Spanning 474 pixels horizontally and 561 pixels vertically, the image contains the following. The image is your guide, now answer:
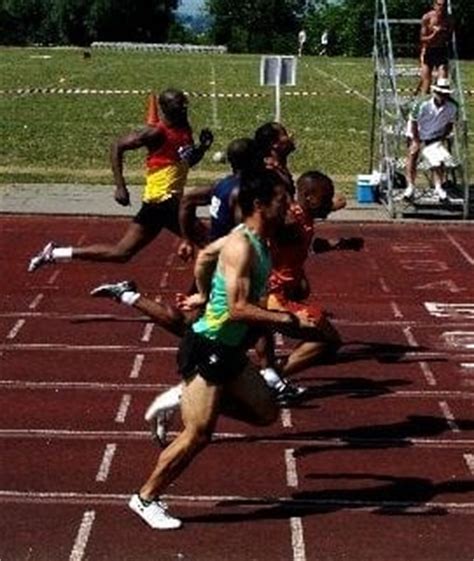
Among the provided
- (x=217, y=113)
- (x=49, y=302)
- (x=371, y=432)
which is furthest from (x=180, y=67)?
(x=371, y=432)

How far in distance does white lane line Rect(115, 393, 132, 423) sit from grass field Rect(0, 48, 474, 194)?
11817 mm

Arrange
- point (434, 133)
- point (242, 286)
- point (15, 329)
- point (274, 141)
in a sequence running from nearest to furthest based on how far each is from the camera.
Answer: point (242, 286) < point (274, 141) < point (15, 329) < point (434, 133)

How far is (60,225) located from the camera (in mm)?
18172

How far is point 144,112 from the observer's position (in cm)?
3441

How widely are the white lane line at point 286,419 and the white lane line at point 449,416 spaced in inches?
39.7

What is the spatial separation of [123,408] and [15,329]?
8.49ft

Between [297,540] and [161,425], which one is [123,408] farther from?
[297,540]

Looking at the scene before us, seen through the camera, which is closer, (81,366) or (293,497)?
(293,497)

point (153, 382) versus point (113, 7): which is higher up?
point (153, 382)

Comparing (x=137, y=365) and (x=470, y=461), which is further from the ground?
(x=470, y=461)

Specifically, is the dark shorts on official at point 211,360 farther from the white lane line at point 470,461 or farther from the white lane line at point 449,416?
the white lane line at point 449,416

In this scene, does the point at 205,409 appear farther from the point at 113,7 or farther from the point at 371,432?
the point at 113,7

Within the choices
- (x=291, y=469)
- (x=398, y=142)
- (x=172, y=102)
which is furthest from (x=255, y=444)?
(x=398, y=142)

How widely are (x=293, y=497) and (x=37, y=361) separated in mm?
3488
